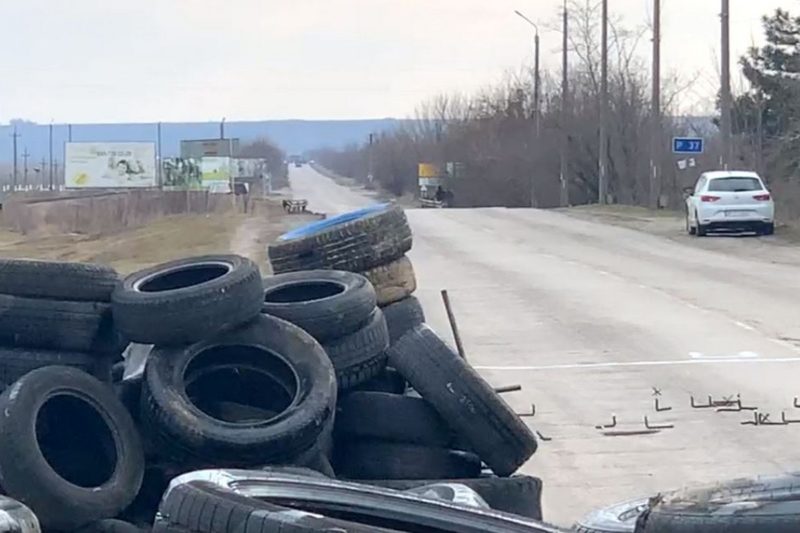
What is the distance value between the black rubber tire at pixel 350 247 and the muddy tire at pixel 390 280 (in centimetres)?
5

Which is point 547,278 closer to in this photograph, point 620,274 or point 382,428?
point 620,274

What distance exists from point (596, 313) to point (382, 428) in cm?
1122

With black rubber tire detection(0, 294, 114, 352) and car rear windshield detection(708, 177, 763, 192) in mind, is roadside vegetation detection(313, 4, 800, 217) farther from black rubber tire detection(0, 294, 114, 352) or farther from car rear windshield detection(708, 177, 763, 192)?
black rubber tire detection(0, 294, 114, 352)

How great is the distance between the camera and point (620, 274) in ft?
85.8

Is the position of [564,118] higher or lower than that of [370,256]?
higher

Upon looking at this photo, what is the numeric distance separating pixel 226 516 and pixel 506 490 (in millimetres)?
2851

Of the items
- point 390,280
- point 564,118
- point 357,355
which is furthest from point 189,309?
point 564,118

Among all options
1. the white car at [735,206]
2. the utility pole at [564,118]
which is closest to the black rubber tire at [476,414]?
the white car at [735,206]

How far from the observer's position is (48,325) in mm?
8977

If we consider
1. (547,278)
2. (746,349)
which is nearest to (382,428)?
(746,349)

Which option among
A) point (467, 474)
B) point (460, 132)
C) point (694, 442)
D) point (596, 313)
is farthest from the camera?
point (460, 132)

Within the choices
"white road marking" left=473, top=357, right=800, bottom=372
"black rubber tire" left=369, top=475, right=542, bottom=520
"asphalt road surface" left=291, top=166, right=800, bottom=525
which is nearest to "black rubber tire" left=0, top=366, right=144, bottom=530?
"black rubber tire" left=369, top=475, right=542, bottom=520

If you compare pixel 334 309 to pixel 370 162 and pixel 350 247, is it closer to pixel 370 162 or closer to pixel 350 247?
pixel 350 247

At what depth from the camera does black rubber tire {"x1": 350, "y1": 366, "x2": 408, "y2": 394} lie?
943 cm
